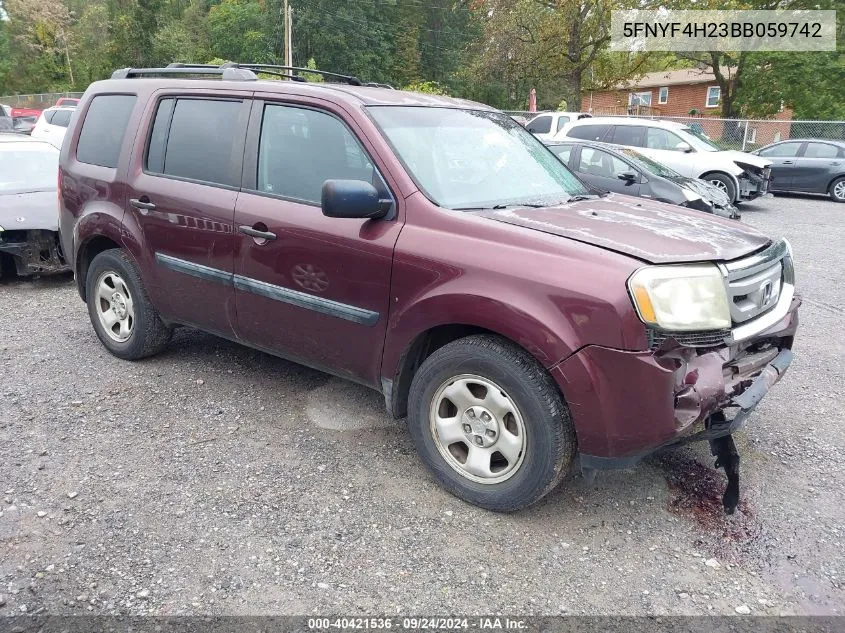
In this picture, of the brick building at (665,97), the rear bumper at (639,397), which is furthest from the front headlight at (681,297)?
the brick building at (665,97)

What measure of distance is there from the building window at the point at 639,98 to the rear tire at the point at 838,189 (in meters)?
33.1

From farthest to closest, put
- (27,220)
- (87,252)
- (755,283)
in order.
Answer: (27,220), (87,252), (755,283)

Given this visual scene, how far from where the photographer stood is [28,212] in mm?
7090

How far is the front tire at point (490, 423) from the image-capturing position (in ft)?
9.55

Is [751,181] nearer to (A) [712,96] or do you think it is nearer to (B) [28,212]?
(B) [28,212]

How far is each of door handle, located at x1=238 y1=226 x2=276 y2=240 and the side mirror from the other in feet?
1.90

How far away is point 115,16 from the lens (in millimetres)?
58688

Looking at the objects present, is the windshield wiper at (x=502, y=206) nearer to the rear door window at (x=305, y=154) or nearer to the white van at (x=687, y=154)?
the rear door window at (x=305, y=154)

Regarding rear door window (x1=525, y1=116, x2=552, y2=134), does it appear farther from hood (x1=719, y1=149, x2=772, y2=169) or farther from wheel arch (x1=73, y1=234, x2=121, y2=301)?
wheel arch (x1=73, y1=234, x2=121, y2=301)

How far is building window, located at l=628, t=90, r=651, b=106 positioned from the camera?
1853 inches

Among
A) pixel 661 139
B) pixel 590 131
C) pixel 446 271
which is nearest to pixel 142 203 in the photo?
pixel 446 271

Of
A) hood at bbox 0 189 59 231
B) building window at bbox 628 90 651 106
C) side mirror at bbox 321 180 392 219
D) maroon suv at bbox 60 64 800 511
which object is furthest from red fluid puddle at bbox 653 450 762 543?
building window at bbox 628 90 651 106

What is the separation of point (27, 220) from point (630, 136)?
1158 cm

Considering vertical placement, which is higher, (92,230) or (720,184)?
(720,184)
